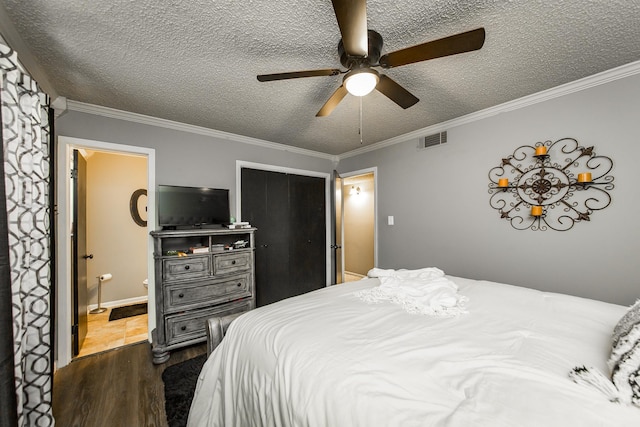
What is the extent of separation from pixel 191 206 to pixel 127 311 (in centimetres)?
223

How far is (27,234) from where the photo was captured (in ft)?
4.17

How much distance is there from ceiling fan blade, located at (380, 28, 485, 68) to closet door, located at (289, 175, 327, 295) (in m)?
2.55

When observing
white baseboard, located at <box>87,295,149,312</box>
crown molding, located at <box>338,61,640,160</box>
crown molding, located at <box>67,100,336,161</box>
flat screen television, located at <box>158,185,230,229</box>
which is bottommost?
white baseboard, located at <box>87,295,149,312</box>

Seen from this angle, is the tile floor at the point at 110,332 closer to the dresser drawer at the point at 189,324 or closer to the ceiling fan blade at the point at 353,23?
the dresser drawer at the point at 189,324

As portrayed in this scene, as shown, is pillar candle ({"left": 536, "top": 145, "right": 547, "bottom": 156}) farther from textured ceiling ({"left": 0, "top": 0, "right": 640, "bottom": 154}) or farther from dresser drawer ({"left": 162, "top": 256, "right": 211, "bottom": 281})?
dresser drawer ({"left": 162, "top": 256, "right": 211, "bottom": 281})

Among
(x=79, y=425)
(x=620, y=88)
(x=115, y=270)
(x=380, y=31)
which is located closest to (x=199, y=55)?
(x=380, y=31)

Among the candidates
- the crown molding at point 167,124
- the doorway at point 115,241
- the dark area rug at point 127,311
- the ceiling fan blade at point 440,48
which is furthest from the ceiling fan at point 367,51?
the dark area rug at point 127,311

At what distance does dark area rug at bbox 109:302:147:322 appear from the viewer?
336 cm

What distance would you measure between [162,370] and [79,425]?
1.96 ft

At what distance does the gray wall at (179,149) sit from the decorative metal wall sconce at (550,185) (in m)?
2.81

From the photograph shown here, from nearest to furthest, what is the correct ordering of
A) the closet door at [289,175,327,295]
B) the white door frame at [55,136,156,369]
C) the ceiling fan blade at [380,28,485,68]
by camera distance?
the ceiling fan blade at [380,28,485,68] < the white door frame at [55,136,156,369] < the closet door at [289,175,327,295]

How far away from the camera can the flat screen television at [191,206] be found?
2.53 m

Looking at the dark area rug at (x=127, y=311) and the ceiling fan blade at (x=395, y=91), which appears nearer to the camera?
the ceiling fan blade at (x=395, y=91)

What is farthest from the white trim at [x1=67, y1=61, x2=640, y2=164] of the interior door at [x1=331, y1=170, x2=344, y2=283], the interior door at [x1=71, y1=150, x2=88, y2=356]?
the interior door at [x1=331, y1=170, x2=344, y2=283]
